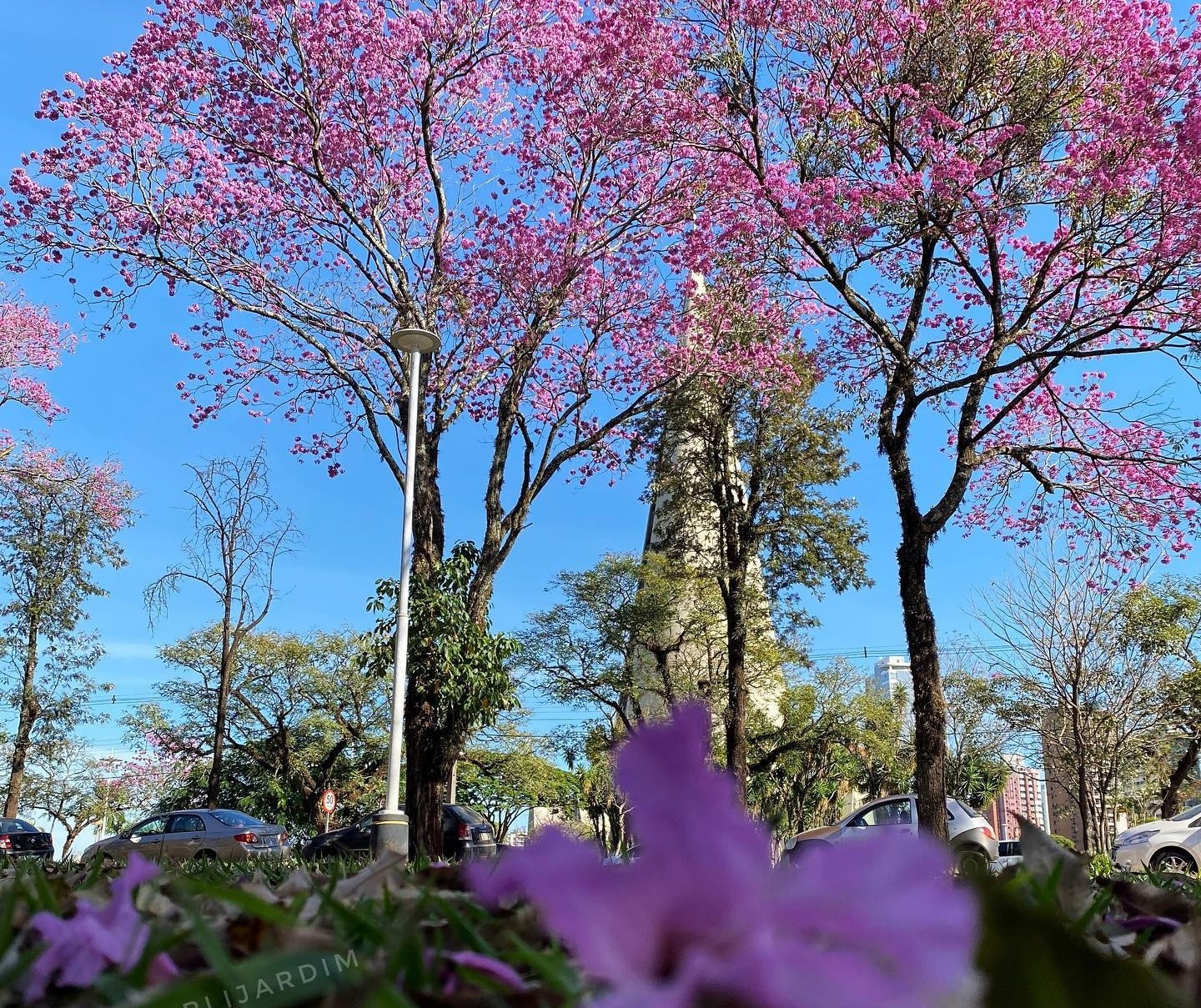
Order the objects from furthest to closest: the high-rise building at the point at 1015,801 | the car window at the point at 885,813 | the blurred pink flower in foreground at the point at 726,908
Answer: the high-rise building at the point at 1015,801 → the car window at the point at 885,813 → the blurred pink flower in foreground at the point at 726,908

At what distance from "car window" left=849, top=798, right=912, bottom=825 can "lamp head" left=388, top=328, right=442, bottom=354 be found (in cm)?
1112

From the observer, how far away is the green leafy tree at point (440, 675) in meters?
12.5

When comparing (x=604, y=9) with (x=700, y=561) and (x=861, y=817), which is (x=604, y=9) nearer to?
(x=861, y=817)

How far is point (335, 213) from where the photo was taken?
44.5 feet

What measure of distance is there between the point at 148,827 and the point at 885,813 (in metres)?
14.2

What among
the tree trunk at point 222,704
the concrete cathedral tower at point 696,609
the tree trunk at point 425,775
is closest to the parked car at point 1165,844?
the concrete cathedral tower at point 696,609

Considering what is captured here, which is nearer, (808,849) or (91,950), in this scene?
(808,849)

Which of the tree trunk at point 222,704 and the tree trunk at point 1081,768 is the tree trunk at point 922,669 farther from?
the tree trunk at point 222,704

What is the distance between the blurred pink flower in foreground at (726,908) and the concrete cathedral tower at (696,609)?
21.9 meters

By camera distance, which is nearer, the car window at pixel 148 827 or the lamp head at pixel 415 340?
the lamp head at pixel 415 340

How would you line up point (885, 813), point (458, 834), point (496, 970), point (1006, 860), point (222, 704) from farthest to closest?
point (222, 704)
point (885, 813)
point (458, 834)
point (1006, 860)
point (496, 970)

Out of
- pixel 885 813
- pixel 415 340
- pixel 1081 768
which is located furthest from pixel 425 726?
pixel 1081 768

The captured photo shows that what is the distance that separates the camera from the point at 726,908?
236 mm

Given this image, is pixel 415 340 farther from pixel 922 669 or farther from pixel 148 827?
pixel 148 827
